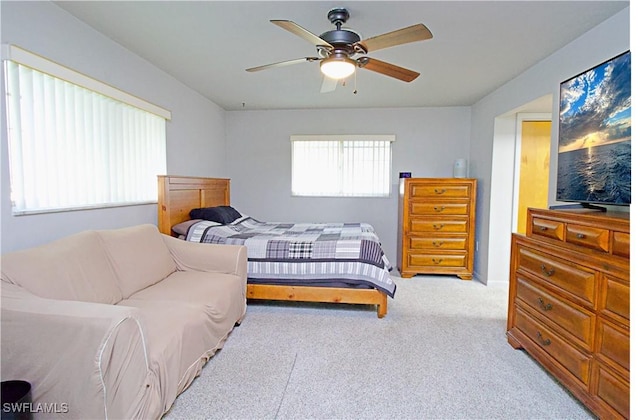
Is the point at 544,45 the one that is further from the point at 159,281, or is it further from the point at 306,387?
the point at 159,281

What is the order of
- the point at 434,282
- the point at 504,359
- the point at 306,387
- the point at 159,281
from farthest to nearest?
the point at 434,282, the point at 159,281, the point at 504,359, the point at 306,387

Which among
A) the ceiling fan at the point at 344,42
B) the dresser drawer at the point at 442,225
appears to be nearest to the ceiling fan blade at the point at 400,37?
the ceiling fan at the point at 344,42

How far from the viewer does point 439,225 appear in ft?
14.1

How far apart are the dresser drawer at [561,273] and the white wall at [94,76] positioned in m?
3.22

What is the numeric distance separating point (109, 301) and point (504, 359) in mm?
2656

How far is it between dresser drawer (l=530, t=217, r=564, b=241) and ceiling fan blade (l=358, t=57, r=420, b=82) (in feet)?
4.30

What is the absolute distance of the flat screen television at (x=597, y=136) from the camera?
190cm

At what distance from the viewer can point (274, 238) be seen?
10.8 ft

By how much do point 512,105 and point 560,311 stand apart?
2.38 m

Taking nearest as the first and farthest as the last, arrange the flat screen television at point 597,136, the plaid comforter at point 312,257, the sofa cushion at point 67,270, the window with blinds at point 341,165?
the sofa cushion at point 67,270 → the flat screen television at point 597,136 → the plaid comforter at point 312,257 → the window with blinds at point 341,165

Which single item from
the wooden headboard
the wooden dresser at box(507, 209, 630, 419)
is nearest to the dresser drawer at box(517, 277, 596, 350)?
the wooden dresser at box(507, 209, 630, 419)

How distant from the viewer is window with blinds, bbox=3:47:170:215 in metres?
1.98

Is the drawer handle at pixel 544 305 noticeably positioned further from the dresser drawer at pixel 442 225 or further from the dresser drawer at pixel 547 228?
the dresser drawer at pixel 442 225

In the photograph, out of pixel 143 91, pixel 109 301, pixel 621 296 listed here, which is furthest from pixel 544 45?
pixel 109 301
